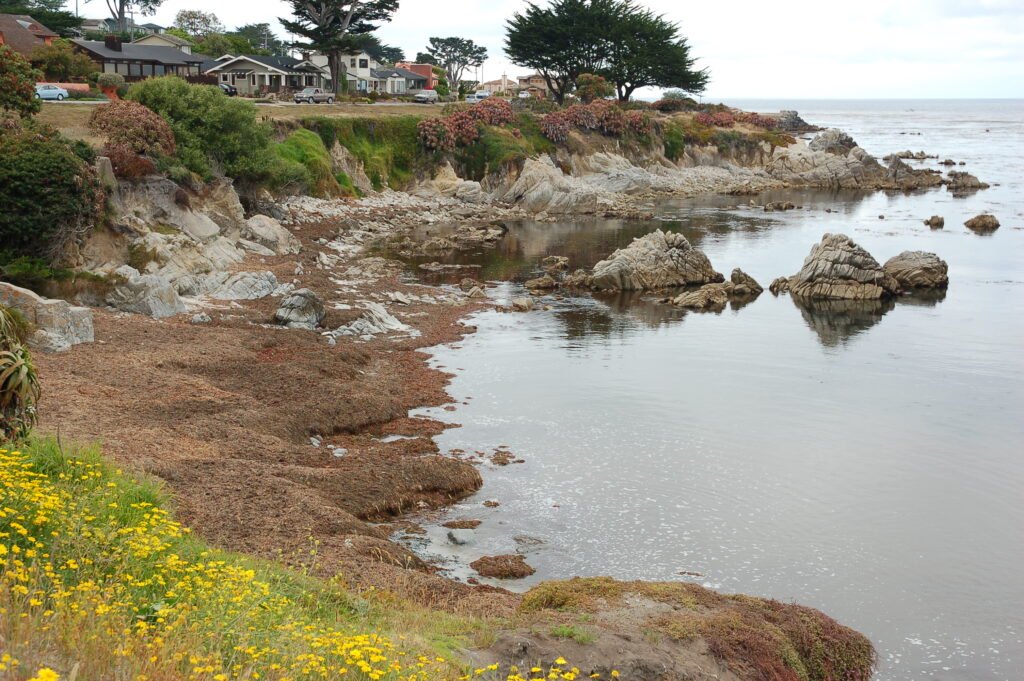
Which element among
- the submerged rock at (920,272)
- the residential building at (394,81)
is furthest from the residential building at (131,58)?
the submerged rock at (920,272)

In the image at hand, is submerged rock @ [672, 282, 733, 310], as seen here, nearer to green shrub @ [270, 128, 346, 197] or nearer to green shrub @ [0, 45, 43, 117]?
green shrub @ [270, 128, 346, 197]

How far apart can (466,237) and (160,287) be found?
1336 inches

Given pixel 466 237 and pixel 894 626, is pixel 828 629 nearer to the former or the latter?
pixel 894 626

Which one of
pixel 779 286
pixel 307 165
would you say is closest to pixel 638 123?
pixel 307 165

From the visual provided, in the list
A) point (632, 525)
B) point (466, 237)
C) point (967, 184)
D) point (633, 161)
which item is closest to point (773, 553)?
point (632, 525)

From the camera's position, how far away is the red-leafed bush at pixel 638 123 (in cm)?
10725

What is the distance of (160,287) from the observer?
36812 millimetres

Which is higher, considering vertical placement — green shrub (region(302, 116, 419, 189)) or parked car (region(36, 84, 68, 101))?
parked car (region(36, 84, 68, 101))

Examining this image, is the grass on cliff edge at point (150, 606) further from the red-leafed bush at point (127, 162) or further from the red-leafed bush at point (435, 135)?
the red-leafed bush at point (435, 135)

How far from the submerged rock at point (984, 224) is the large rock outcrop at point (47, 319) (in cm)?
A: 6884

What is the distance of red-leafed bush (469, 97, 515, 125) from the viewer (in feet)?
312

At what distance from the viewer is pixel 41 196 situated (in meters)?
35.3

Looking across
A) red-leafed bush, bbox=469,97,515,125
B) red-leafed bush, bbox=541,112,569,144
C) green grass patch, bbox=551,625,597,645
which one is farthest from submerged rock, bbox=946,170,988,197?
green grass patch, bbox=551,625,597,645

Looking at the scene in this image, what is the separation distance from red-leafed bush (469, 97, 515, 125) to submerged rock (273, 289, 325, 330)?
5885cm
